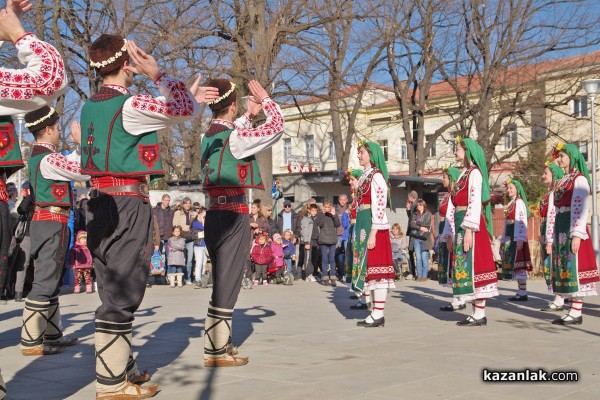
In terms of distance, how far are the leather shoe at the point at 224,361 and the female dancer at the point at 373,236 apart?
2850 millimetres

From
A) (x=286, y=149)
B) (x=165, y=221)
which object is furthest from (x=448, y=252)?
(x=286, y=149)

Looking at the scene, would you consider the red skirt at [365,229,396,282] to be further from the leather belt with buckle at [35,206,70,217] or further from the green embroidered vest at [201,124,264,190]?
the leather belt with buckle at [35,206,70,217]

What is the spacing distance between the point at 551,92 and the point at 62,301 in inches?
868

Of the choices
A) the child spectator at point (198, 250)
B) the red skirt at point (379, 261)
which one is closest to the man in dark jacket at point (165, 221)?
the child spectator at point (198, 250)

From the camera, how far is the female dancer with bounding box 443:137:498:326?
9.15 m

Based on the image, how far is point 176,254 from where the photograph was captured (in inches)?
639

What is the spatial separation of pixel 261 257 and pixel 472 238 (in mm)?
7961

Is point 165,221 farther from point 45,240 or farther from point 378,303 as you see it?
point 45,240

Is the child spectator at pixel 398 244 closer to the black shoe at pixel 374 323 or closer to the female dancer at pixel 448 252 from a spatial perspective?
the female dancer at pixel 448 252

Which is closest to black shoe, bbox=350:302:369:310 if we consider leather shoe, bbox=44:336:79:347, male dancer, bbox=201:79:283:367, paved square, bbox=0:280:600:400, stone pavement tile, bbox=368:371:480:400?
paved square, bbox=0:280:600:400

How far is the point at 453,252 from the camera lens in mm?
9680

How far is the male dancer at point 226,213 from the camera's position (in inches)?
251

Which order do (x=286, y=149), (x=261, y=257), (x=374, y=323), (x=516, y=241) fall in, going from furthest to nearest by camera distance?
(x=286, y=149), (x=261, y=257), (x=516, y=241), (x=374, y=323)

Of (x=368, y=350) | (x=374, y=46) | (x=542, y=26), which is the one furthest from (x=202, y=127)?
(x=368, y=350)
